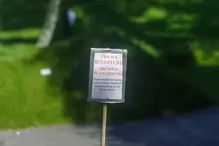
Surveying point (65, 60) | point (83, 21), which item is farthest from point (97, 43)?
point (83, 21)

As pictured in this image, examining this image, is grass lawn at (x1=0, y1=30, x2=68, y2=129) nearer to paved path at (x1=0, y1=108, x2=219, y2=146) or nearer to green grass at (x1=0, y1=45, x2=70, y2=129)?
green grass at (x1=0, y1=45, x2=70, y2=129)

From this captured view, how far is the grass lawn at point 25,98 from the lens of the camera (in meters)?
12.9

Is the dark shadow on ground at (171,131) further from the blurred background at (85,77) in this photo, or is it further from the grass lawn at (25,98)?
the grass lawn at (25,98)

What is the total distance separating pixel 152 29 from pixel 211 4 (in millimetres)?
2423

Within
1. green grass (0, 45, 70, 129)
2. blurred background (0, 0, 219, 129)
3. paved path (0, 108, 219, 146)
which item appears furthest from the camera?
blurred background (0, 0, 219, 129)

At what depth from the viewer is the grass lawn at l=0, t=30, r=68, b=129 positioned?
12945 mm

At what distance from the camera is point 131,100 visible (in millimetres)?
13711

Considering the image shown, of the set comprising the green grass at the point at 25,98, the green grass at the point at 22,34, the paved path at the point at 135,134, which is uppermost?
the green grass at the point at 22,34

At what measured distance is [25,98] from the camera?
512 inches

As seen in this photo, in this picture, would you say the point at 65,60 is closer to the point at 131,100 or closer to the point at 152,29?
the point at 131,100

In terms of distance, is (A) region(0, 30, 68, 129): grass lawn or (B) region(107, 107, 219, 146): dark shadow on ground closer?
(B) region(107, 107, 219, 146): dark shadow on ground

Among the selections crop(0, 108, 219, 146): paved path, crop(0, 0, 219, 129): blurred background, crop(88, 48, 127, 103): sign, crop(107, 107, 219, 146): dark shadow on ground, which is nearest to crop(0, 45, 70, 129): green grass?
crop(0, 0, 219, 129): blurred background

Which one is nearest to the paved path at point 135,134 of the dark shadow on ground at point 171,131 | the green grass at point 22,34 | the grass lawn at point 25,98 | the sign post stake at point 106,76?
the dark shadow on ground at point 171,131

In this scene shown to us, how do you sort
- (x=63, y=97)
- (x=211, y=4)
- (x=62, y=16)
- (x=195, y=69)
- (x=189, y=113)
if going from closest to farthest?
(x=63, y=97), (x=189, y=113), (x=195, y=69), (x=62, y=16), (x=211, y=4)
